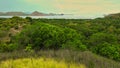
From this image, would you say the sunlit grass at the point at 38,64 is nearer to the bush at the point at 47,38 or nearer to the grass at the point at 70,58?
the grass at the point at 70,58

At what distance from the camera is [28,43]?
18.4 m

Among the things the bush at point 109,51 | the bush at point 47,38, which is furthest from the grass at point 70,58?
the bush at point 109,51

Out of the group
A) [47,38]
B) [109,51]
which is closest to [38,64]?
[47,38]

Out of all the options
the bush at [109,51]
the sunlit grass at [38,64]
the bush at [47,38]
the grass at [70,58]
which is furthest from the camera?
the bush at [109,51]

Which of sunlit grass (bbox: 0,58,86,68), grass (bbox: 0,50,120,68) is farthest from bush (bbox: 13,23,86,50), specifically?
sunlit grass (bbox: 0,58,86,68)

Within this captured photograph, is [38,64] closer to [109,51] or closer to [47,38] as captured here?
[47,38]

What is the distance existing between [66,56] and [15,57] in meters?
1.72

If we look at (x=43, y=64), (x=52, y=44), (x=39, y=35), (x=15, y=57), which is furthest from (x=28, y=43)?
(x=43, y=64)

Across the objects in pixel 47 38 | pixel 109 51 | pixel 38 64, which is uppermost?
pixel 38 64

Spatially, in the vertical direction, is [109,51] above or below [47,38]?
below

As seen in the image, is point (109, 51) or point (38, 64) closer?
point (38, 64)

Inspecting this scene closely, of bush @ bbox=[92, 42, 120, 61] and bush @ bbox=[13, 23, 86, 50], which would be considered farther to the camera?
bush @ bbox=[92, 42, 120, 61]

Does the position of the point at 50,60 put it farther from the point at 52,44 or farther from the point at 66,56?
the point at 52,44

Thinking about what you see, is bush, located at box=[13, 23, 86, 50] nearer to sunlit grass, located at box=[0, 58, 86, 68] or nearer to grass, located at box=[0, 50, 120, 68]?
grass, located at box=[0, 50, 120, 68]
